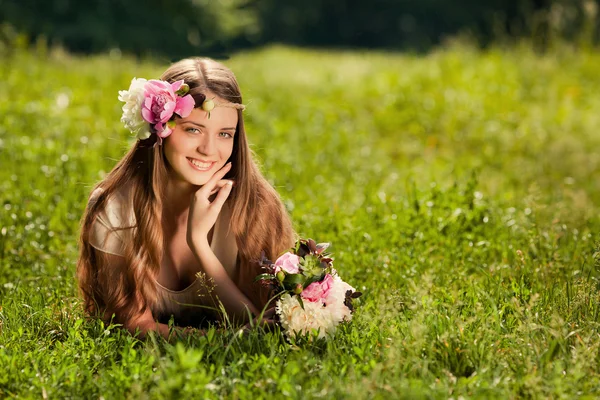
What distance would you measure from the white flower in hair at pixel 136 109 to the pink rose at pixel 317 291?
91cm

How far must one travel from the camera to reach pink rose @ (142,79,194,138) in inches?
122

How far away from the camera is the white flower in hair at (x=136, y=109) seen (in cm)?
316

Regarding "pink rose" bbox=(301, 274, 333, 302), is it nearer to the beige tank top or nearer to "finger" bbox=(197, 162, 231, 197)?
the beige tank top

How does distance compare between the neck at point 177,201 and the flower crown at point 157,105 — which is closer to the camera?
the flower crown at point 157,105

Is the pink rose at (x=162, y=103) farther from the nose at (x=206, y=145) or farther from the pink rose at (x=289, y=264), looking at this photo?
the pink rose at (x=289, y=264)

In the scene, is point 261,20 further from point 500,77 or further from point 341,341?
point 341,341

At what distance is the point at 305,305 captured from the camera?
2965 millimetres

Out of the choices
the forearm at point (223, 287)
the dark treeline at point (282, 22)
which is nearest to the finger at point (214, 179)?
the forearm at point (223, 287)

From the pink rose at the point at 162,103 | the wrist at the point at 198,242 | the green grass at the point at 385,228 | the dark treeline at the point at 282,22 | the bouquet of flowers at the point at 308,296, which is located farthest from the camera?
the dark treeline at the point at 282,22

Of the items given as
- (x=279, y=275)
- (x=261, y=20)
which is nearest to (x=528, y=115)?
(x=279, y=275)

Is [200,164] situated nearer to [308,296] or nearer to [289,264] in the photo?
[289,264]

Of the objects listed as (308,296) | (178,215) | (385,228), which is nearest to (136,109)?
(178,215)

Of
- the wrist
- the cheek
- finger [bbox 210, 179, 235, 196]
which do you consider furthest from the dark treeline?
the wrist

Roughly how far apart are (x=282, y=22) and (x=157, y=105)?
131ft
